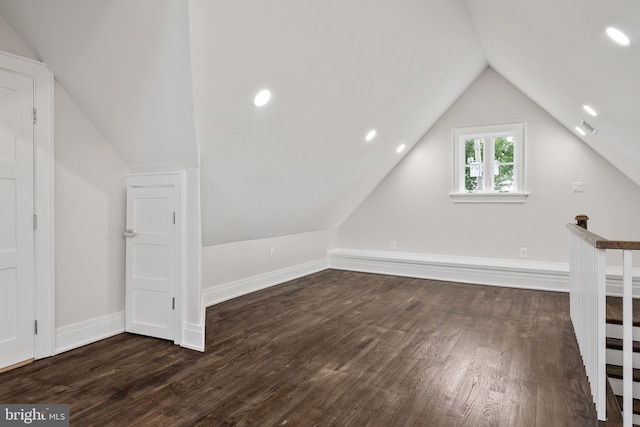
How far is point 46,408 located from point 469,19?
15.3 ft

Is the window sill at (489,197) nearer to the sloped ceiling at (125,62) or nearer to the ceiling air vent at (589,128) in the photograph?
the ceiling air vent at (589,128)

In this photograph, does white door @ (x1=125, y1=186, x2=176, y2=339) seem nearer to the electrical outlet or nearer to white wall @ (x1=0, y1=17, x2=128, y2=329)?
white wall @ (x1=0, y1=17, x2=128, y2=329)

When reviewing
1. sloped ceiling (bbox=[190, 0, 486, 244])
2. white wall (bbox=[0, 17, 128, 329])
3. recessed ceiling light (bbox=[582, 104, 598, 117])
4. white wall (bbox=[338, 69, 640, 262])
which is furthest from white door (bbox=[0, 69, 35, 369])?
white wall (bbox=[338, 69, 640, 262])

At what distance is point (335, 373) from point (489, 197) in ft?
13.5

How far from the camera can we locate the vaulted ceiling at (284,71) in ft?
7.86

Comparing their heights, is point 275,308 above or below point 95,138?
below

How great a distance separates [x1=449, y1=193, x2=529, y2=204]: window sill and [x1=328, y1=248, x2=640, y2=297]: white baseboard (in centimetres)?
83

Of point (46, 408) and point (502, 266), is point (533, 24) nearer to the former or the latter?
point (502, 266)

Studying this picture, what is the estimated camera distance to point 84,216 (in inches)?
128

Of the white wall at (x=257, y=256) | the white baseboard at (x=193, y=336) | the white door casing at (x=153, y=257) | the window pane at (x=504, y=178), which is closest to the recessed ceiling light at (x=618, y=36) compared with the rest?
the white door casing at (x=153, y=257)

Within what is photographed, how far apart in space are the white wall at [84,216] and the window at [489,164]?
4.55m

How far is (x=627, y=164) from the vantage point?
4.39 m

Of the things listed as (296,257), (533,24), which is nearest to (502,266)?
(296,257)

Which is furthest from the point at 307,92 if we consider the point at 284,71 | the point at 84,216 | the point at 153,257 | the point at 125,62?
the point at 84,216
